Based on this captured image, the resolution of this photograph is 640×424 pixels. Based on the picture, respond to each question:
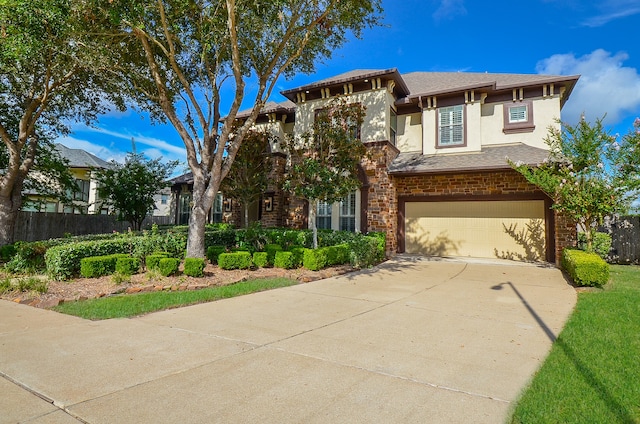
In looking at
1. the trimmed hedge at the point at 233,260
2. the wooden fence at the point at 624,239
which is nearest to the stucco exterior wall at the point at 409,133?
the wooden fence at the point at 624,239

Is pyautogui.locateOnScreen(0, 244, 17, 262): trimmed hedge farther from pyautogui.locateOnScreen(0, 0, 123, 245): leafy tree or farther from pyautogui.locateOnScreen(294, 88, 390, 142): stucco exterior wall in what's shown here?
pyautogui.locateOnScreen(294, 88, 390, 142): stucco exterior wall

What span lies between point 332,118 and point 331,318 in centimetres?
817

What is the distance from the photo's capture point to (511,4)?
1134 centimetres

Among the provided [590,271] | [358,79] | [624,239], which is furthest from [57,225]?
[624,239]

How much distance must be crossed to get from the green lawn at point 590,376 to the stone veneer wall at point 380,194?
323 inches

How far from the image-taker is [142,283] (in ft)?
26.2

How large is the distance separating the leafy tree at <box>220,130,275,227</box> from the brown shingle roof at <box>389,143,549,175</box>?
5.55 meters

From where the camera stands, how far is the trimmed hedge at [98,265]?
27.6 ft

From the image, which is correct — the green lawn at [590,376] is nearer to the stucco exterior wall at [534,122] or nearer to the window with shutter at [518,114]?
the stucco exterior wall at [534,122]

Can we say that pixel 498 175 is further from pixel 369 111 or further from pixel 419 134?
pixel 369 111

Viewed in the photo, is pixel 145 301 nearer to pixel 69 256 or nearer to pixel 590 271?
pixel 69 256

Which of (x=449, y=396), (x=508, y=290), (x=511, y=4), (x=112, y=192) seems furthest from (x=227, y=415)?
(x=112, y=192)

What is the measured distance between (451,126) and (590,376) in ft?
40.0

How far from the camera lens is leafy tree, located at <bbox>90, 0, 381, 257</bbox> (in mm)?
9385
